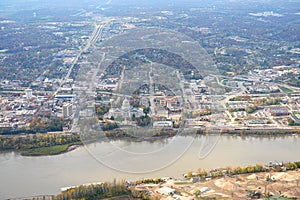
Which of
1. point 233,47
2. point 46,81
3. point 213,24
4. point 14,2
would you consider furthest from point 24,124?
point 14,2

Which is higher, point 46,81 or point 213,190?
point 46,81

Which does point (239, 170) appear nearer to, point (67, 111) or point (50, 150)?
point (50, 150)

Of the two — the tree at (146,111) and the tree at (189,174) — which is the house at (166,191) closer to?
the tree at (189,174)

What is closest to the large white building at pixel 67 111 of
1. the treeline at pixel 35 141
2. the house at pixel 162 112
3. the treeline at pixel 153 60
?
the treeline at pixel 35 141

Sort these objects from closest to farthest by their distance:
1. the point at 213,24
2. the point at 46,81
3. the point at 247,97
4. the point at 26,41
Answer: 1. the point at 247,97
2. the point at 46,81
3. the point at 26,41
4. the point at 213,24

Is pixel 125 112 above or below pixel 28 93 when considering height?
below

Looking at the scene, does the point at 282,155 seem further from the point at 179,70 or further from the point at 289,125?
the point at 179,70

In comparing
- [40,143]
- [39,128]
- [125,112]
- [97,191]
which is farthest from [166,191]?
[39,128]

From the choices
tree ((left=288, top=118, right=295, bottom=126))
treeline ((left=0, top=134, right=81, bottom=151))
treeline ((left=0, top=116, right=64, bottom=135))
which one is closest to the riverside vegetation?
treeline ((left=0, top=134, right=81, bottom=151))
